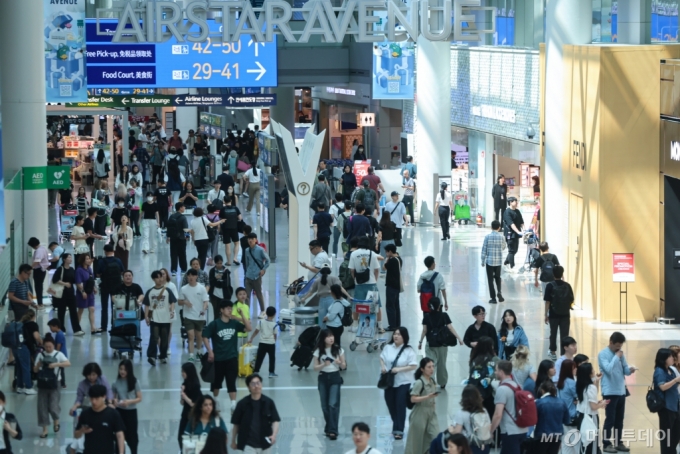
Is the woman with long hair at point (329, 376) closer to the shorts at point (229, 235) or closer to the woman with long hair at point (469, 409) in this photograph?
the woman with long hair at point (469, 409)

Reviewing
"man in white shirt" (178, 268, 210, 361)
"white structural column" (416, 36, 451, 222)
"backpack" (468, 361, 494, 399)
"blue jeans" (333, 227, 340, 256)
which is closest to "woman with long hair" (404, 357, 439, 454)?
"backpack" (468, 361, 494, 399)

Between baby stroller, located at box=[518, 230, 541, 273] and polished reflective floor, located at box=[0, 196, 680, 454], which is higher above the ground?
baby stroller, located at box=[518, 230, 541, 273]

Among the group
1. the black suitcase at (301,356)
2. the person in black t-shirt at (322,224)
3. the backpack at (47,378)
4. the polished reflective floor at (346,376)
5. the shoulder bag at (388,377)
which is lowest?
the polished reflective floor at (346,376)

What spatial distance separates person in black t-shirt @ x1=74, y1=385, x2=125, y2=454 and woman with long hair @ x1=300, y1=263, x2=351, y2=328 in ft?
17.6

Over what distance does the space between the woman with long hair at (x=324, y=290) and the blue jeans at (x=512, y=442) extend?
4760 mm

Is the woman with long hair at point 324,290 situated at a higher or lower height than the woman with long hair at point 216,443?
higher

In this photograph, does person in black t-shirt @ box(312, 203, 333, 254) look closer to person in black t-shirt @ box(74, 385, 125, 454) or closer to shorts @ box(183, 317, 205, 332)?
shorts @ box(183, 317, 205, 332)

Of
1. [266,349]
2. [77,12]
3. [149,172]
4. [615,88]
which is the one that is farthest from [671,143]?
[149,172]

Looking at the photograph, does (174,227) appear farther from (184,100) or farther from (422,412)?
(184,100)

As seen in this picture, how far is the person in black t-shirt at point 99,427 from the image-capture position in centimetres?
1025

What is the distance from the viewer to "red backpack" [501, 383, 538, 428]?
1073 centimetres

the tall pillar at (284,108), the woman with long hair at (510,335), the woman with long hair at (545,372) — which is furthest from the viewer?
the tall pillar at (284,108)

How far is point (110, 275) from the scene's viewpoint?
695 inches

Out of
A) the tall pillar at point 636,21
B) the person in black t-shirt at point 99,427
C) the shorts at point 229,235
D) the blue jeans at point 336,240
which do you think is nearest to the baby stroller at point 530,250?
the blue jeans at point 336,240
